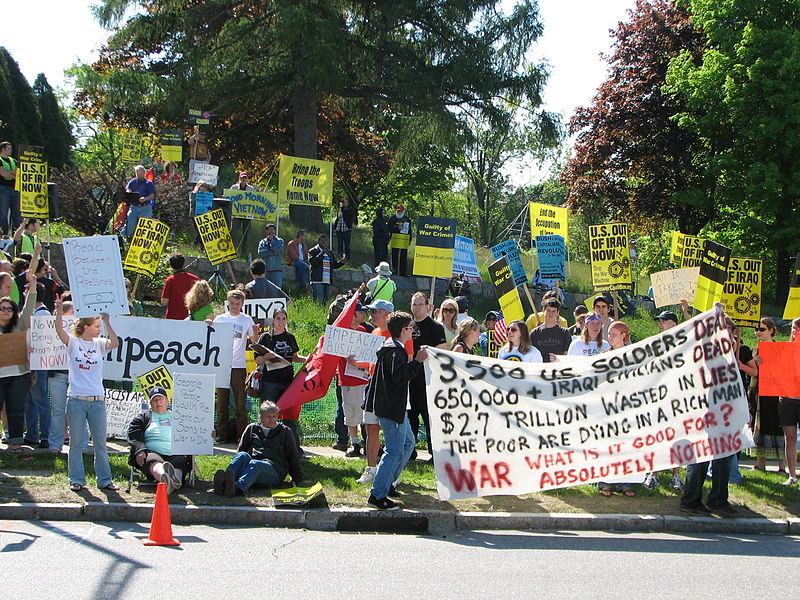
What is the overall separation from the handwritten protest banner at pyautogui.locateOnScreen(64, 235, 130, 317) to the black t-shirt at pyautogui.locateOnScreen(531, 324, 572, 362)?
15.4 ft

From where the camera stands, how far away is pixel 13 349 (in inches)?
413

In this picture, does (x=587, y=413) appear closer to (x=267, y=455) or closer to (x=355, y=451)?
(x=267, y=455)

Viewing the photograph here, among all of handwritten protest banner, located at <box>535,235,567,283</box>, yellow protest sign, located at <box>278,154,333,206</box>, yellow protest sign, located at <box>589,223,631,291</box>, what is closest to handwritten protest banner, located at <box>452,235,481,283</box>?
yellow protest sign, located at <box>278,154,333,206</box>

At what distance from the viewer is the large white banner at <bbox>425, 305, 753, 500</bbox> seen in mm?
9062

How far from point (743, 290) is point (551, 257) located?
5447 mm

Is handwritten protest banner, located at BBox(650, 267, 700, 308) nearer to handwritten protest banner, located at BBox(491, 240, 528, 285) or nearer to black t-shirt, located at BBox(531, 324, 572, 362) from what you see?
black t-shirt, located at BBox(531, 324, 572, 362)

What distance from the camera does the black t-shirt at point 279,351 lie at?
11.1m

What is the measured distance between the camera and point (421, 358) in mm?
8922

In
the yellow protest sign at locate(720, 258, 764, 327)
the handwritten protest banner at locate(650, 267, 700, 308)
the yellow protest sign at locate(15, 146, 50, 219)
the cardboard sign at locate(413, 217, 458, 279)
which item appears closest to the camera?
the handwritten protest banner at locate(650, 267, 700, 308)

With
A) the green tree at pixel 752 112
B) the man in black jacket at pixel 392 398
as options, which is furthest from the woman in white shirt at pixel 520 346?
the green tree at pixel 752 112

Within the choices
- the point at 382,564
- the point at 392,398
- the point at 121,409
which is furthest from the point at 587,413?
the point at 121,409

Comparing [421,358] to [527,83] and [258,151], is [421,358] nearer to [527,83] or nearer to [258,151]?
[527,83]

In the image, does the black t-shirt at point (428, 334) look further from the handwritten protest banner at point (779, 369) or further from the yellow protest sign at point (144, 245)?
the yellow protest sign at point (144, 245)

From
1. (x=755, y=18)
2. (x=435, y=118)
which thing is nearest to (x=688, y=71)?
(x=755, y=18)
